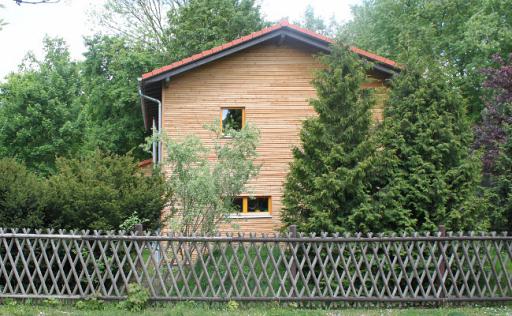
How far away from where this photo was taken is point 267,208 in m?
16.2

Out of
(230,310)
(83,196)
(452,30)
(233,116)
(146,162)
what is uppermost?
(452,30)

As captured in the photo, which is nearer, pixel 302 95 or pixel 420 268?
pixel 420 268

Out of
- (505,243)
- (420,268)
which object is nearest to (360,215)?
(420,268)

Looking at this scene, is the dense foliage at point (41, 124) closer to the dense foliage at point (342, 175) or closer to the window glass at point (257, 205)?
the window glass at point (257, 205)

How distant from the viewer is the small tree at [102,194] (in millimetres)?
9828

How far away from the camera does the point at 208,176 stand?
1087 cm

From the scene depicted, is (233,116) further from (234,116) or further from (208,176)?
(208,176)

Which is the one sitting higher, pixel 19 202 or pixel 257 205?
pixel 19 202

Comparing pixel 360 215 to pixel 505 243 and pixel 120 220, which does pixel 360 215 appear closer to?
pixel 505 243

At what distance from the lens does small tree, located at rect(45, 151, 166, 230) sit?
32.2ft

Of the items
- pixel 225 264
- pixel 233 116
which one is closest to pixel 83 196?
pixel 225 264

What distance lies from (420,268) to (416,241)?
4.46 ft

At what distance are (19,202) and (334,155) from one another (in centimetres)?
608

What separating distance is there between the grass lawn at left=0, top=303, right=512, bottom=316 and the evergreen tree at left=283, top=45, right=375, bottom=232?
2152 mm
